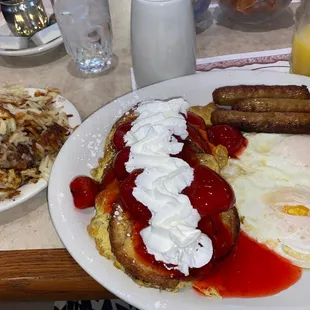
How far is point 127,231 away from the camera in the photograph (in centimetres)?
116

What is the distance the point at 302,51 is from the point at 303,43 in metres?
0.03

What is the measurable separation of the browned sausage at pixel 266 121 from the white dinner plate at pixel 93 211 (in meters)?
0.20

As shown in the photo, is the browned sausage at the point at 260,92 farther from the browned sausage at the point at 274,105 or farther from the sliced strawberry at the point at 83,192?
the sliced strawberry at the point at 83,192

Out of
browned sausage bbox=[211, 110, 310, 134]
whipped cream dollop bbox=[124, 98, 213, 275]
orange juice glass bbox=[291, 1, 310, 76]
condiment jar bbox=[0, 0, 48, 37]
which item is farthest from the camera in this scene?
condiment jar bbox=[0, 0, 48, 37]

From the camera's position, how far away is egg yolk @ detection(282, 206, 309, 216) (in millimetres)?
1284

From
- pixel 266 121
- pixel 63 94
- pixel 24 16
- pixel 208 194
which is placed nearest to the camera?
pixel 208 194

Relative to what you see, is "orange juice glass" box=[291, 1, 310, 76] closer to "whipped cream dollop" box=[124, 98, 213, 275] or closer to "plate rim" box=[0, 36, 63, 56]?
"whipped cream dollop" box=[124, 98, 213, 275]

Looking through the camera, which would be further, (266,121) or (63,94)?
(63,94)

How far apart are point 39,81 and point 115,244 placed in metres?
1.10

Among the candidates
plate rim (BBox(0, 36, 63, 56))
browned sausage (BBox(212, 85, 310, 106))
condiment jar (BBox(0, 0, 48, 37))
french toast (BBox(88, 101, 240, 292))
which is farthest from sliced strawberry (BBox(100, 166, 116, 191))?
condiment jar (BBox(0, 0, 48, 37))

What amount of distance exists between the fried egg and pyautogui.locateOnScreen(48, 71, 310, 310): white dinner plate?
4.2 inches

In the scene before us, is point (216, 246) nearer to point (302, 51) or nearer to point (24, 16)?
point (302, 51)

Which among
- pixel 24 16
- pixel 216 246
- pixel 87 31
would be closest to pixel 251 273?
pixel 216 246

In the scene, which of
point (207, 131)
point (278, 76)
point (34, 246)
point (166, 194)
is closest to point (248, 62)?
point (278, 76)
